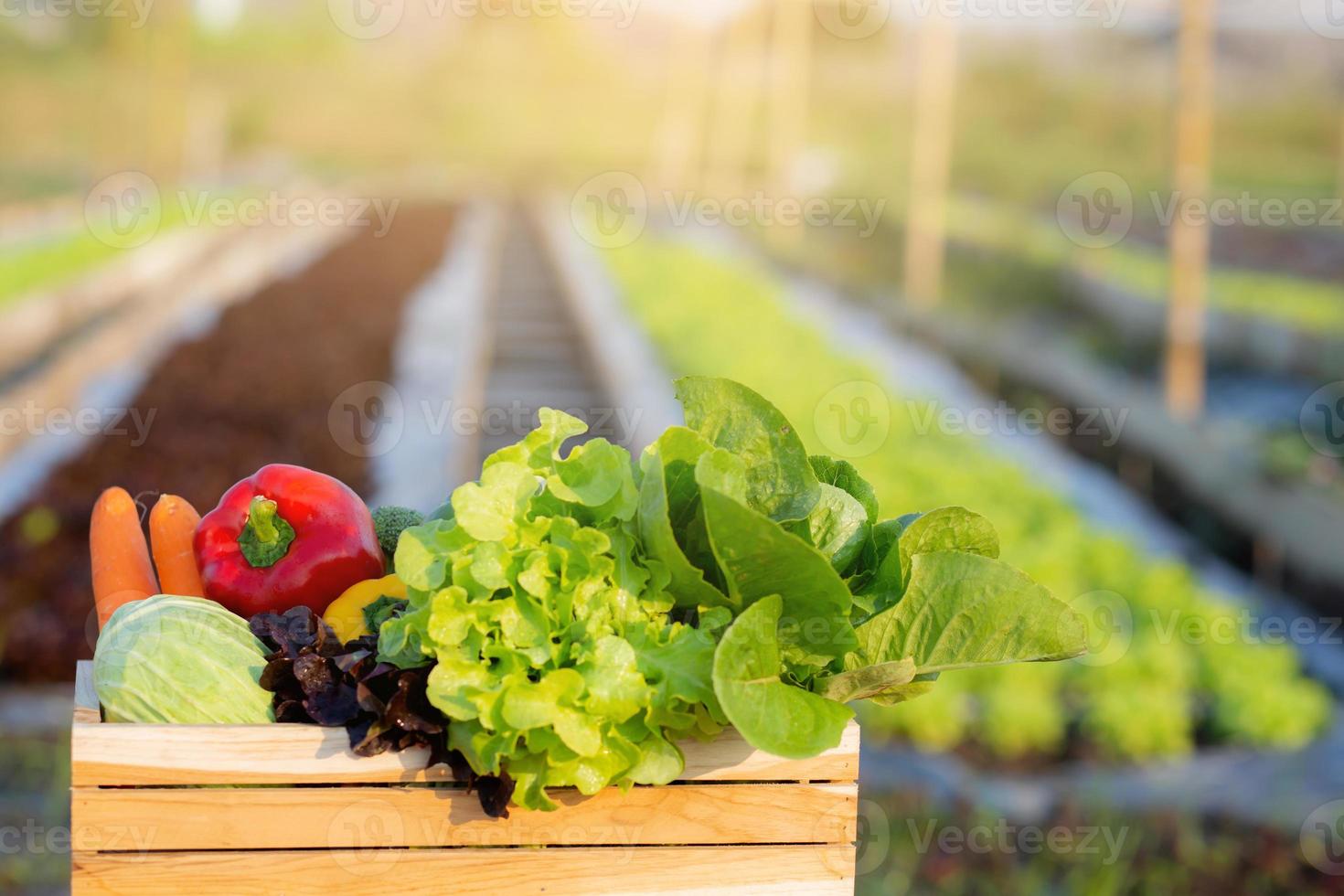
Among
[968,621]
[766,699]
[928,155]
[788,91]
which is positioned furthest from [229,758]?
[788,91]

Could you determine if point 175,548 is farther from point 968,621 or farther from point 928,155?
point 928,155

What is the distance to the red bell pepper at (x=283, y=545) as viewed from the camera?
6.90 feet

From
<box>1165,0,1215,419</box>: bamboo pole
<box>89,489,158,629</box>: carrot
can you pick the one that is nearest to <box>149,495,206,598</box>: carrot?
<box>89,489,158,629</box>: carrot

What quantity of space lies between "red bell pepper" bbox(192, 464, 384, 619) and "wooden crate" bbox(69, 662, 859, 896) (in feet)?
1.28

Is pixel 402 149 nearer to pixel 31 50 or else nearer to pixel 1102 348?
pixel 31 50

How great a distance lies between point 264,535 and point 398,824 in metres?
0.64

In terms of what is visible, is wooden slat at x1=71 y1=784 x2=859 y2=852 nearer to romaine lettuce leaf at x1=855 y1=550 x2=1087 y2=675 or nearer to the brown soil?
romaine lettuce leaf at x1=855 y1=550 x2=1087 y2=675

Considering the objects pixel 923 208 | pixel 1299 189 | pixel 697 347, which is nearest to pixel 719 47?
pixel 1299 189

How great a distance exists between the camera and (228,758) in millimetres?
1610

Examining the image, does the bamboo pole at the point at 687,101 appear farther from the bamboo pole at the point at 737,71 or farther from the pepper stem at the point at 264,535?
the pepper stem at the point at 264,535

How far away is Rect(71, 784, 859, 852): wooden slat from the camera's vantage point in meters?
1.60

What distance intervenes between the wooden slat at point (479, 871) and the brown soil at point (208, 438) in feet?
9.72

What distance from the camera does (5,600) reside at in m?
5.96

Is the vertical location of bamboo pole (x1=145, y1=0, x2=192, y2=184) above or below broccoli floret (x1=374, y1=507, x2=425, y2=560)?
above
